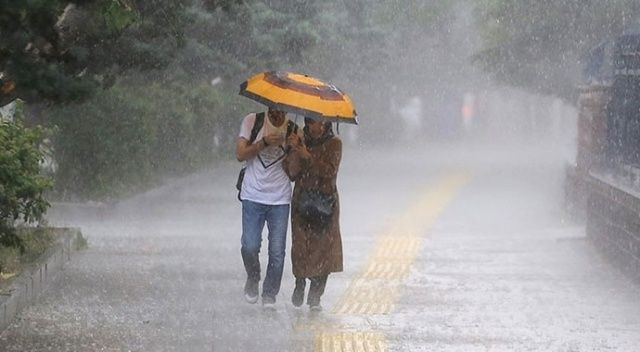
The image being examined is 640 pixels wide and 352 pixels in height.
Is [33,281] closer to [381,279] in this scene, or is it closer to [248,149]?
[248,149]

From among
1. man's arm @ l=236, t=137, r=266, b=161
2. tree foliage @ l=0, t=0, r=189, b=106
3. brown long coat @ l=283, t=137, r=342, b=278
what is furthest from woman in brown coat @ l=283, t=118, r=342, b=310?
tree foliage @ l=0, t=0, r=189, b=106

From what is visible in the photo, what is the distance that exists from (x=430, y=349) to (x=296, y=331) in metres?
1.09

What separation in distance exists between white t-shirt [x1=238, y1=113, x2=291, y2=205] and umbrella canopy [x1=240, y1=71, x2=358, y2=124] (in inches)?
11.1

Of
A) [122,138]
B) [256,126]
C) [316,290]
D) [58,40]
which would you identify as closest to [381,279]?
[316,290]

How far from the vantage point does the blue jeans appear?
10648 millimetres

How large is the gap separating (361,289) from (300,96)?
2.64 m

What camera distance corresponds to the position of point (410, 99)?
7406 centimetres

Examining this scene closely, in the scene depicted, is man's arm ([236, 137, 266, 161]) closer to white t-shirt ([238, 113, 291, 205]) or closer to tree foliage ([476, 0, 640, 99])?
white t-shirt ([238, 113, 291, 205])

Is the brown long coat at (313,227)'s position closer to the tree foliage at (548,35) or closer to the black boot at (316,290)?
the black boot at (316,290)

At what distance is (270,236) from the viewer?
425 inches

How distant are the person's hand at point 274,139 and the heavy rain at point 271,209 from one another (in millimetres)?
16

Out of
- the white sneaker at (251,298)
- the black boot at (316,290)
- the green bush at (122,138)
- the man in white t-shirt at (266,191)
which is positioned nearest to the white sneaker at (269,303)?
the man in white t-shirt at (266,191)

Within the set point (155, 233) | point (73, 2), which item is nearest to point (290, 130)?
point (73, 2)

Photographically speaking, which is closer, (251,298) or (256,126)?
(256,126)
